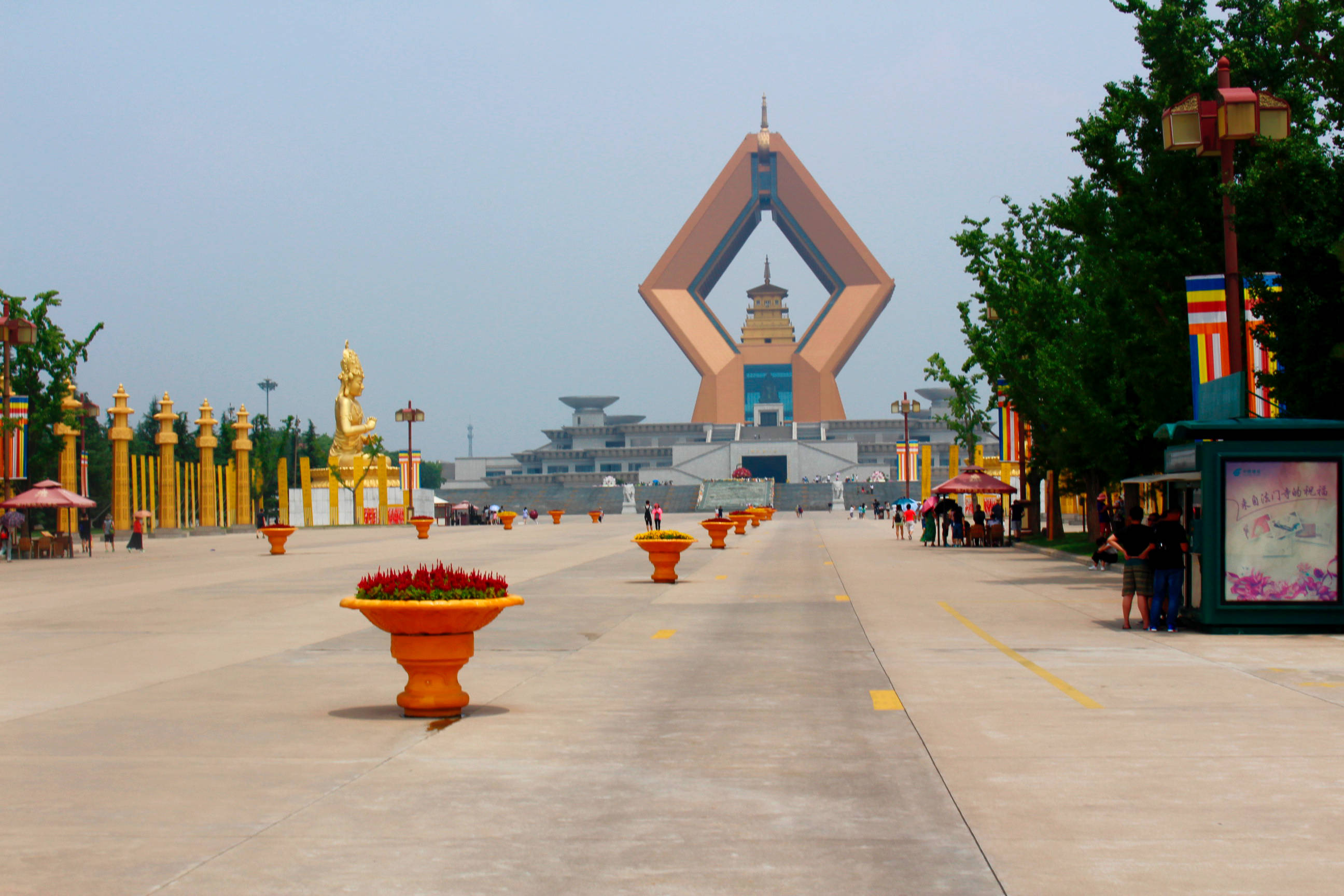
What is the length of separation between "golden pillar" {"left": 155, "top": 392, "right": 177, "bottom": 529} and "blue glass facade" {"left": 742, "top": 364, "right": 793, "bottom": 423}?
9824 centimetres

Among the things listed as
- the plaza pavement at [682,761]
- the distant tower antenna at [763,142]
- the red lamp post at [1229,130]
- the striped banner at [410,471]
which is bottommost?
the plaza pavement at [682,761]

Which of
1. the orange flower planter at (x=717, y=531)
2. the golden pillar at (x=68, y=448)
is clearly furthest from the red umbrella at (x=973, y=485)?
the golden pillar at (x=68, y=448)

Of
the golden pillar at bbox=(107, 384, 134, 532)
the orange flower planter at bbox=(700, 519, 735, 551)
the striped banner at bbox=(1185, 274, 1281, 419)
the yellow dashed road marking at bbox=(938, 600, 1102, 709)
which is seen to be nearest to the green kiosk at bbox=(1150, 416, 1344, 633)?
the yellow dashed road marking at bbox=(938, 600, 1102, 709)

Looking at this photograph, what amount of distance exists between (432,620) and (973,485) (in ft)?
108

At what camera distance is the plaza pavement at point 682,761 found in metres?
5.53

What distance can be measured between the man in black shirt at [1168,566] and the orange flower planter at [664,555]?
971cm

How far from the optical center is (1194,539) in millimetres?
15773

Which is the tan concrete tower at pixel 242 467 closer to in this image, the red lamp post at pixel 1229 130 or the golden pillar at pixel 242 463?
the golden pillar at pixel 242 463

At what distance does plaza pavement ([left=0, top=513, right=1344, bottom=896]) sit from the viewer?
553 cm

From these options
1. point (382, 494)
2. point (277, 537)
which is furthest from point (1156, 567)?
point (382, 494)

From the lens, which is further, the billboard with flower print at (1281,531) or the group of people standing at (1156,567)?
the group of people standing at (1156,567)

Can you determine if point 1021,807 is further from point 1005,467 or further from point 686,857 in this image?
point 1005,467

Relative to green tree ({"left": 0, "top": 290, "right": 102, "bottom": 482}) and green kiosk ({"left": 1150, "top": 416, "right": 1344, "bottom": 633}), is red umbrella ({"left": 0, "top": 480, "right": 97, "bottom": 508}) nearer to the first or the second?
green tree ({"left": 0, "top": 290, "right": 102, "bottom": 482})

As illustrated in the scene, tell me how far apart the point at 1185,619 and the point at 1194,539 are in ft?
3.11
